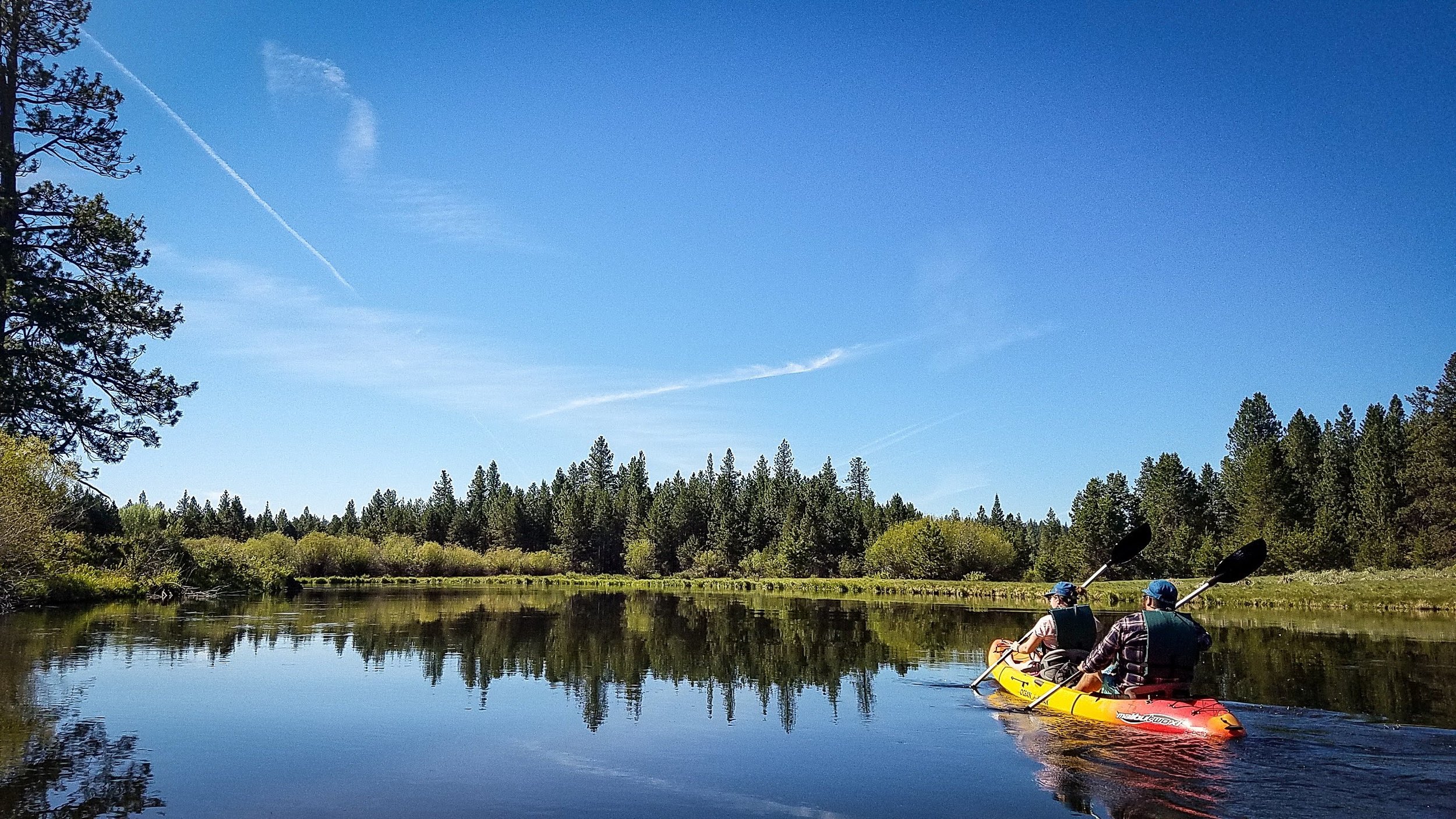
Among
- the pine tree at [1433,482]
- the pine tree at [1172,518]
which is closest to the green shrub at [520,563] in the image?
the pine tree at [1172,518]

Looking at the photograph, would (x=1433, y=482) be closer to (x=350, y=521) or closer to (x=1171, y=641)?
(x=1171, y=641)

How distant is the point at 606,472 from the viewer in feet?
524

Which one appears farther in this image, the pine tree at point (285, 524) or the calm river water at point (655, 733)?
the pine tree at point (285, 524)

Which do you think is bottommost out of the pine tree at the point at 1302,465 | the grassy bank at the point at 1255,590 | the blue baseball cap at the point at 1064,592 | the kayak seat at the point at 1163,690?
the grassy bank at the point at 1255,590

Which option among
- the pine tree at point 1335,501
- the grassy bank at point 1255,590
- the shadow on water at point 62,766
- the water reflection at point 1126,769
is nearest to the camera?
the shadow on water at point 62,766

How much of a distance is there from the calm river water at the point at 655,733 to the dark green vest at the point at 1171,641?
136 centimetres

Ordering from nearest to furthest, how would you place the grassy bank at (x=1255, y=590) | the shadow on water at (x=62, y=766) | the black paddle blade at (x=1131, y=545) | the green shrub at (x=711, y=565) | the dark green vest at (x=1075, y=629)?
the shadow on water at (x=62, y=766)
the dark green vest at (x=1075, y=629)
the black paddle blade at (x=1131, y=545)
the grassy bank at (x=1255, y=590)
the green shrub at (x=711, y=565)

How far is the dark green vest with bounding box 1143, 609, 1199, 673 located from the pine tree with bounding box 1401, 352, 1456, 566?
222 feet

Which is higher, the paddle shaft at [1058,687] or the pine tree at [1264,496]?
the pine tree at [1264,496]

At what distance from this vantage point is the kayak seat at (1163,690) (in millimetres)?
14836

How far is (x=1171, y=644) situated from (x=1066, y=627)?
338 centimetres

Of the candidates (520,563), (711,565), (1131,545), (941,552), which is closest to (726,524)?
(711,565)

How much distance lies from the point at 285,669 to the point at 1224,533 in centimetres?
9875

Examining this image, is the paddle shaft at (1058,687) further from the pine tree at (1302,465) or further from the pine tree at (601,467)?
the pine tree at (601,467)
